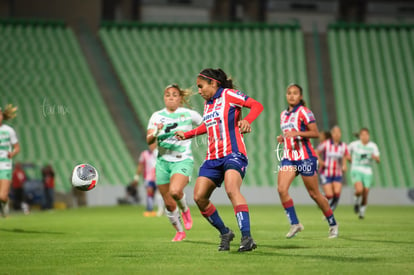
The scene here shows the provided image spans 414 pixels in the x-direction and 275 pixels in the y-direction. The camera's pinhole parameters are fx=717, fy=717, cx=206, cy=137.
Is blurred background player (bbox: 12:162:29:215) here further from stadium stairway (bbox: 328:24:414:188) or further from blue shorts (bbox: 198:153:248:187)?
blue shorts (bbox: 198:153:248:187)

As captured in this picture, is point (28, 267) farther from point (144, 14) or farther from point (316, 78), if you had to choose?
point (144, 14)

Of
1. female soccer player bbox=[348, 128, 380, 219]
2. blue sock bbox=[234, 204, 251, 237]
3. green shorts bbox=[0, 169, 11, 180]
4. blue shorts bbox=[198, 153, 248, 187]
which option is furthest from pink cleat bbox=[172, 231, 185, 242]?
female soccer player bbox=[348, 128, 380, 219]

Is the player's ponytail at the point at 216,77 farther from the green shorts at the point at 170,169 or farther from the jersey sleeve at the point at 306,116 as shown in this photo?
the jersey sleeve at the point at 306,116

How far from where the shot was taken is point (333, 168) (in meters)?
18.6

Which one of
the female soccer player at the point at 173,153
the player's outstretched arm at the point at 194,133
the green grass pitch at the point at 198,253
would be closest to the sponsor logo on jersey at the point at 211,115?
the player's outstretched arm at the point at 194,133

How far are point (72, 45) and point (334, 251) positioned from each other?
29.5 m

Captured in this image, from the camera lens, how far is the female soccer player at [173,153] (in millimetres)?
10969

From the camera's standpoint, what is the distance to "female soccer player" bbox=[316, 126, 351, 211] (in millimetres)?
18594

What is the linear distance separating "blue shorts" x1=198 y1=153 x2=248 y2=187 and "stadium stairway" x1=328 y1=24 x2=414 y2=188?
77.1ft

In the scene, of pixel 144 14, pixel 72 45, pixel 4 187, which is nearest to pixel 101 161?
pixel 72 45

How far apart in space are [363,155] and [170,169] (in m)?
9.78

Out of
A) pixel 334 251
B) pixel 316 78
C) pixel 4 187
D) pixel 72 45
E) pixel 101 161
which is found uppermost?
pixel 72 45

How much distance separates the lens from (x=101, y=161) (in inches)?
1205

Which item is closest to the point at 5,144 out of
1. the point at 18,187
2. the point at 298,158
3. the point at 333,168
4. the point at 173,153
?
the point at 173,153
